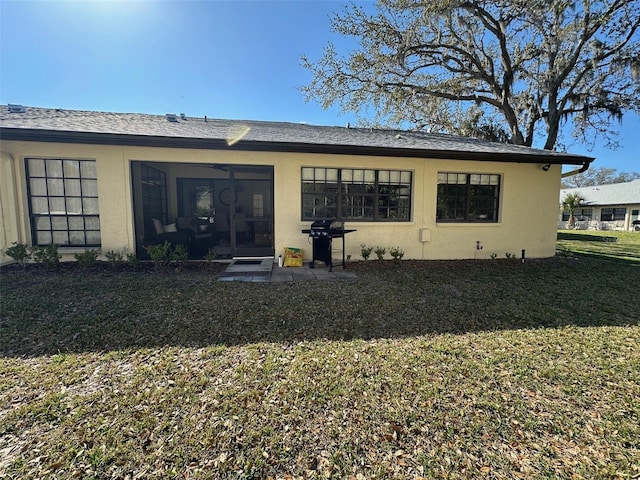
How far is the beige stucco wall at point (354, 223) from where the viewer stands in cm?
611

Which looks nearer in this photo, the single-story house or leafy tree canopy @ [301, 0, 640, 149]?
the single-story house

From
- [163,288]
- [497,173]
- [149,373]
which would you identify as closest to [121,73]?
[163,288]

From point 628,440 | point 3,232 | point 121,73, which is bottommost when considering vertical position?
point 628,440

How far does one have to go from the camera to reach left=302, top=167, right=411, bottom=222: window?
713 cm

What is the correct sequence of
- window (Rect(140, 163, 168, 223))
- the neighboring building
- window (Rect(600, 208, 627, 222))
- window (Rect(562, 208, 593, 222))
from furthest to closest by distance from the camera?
window (Rect(562, 208, 593, 222)) < window (Rect(600, 208, 627, 222)) < the neighboring building < window (Rect(140, 163, 168, 223))

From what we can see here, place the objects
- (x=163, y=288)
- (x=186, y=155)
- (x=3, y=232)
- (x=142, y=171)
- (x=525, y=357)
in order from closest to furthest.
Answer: (x=525, y=357)
(x=163, y=288)
(x=3, y=232)
(x=186, y=155)
(x=142, y=171)

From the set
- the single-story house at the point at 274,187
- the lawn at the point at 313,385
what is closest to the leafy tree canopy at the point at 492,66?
the single-story house at the point at 274,187

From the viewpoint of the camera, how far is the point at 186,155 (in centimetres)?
644

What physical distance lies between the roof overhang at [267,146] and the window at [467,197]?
2.14 feet

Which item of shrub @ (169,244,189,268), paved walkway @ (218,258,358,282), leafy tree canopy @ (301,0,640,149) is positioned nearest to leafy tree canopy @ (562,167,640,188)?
leafy tree canopy @ (301,0,640,149)

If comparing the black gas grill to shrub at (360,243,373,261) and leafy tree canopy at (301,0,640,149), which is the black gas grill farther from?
leafy tree canopy at (301,0,640,149)

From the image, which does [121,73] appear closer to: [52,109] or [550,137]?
[52,109]

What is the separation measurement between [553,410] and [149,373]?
334cm

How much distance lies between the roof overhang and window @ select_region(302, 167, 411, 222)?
0.64 meters
